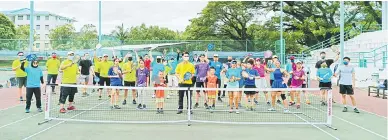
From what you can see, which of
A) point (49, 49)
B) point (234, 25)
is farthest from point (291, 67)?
point (234, 25)

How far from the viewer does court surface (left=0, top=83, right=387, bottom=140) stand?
28.3 ft

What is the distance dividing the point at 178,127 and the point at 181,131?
1.67ft

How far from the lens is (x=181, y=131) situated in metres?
9.21

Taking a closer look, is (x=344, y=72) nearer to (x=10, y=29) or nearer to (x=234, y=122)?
(x=234, y=122)

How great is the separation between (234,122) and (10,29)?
203 ft

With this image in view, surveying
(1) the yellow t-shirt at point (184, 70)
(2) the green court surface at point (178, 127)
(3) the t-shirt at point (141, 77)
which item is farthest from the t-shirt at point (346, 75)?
(3) the t-shirt at point (141, 77)

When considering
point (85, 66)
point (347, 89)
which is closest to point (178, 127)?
point (347, 89)

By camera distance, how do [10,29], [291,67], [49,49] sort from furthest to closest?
[10,29] < [49,49] < [291,67]

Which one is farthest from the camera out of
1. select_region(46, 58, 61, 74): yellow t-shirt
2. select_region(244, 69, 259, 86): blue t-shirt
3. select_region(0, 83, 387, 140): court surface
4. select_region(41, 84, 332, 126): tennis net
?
select_region(46, 58, 61, 74): yellow t-shirt

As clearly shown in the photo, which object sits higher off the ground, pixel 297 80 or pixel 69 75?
pixel 69 75

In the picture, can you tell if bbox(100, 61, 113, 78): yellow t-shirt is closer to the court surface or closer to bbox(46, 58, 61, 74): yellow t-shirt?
bbox(46, 58, 61, 74): yellow t-shirt

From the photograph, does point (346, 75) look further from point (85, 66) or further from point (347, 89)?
point (85, 66)

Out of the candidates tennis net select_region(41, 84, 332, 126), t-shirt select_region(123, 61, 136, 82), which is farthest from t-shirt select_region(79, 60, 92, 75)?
t-shirt select_region(123, 61, 136, 82)

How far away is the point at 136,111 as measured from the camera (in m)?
12.3
